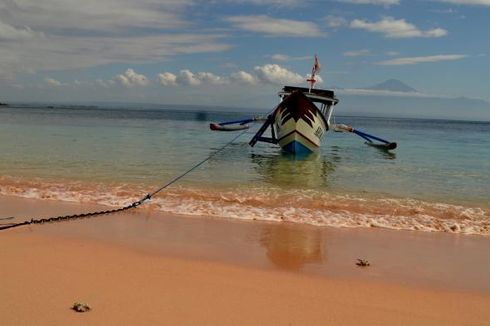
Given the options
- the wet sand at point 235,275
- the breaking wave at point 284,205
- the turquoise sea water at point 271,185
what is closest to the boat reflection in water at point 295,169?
the turquoise sea water at point 271,185

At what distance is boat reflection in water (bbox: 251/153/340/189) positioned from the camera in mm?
15180

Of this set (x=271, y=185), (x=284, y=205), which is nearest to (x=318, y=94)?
(x=271, y=185)

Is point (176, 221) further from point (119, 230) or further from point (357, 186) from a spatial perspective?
point (357, 186)

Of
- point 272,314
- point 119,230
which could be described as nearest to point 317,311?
point 272,314

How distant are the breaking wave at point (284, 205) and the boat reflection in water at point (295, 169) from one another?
6.00 feet

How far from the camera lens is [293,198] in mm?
12250

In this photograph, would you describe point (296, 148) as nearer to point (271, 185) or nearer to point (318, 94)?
point (318, 94)

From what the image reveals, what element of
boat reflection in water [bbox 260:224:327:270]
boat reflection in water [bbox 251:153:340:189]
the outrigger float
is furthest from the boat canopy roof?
boat reflection in water [bbox 260:224:327:270]

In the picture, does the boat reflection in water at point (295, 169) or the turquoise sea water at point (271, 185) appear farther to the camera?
the boat reflection in water at point (295, 169)

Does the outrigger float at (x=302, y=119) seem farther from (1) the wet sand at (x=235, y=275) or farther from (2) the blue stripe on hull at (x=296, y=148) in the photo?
(1) the wet sand at (x=235, y=275)

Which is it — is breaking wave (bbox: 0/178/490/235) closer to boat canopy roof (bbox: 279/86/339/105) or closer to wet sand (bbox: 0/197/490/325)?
wet sand (bbox: 0/197/490/325)

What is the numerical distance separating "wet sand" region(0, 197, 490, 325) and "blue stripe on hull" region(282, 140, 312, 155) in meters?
14.8

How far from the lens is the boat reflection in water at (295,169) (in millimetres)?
15180

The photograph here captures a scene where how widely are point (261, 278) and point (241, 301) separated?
32.6 inches
